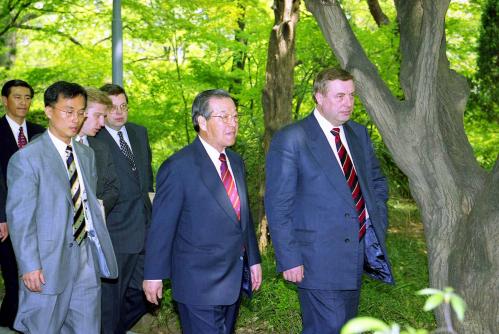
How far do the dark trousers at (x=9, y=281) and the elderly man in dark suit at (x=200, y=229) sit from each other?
309 centimetres

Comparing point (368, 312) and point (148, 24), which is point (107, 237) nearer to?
point (368, 312)

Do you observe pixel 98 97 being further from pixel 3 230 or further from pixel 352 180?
pixel 352 180

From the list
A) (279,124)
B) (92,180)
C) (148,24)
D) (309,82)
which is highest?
(148,24)

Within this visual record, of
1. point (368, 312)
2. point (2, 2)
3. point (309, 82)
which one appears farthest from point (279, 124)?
point (2, 2)

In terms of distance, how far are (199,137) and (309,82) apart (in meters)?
10.2

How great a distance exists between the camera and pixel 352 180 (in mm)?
5457

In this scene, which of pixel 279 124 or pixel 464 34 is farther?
pixel 464 34

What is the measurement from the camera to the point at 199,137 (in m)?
5.20

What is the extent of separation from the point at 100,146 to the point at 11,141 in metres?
1.90

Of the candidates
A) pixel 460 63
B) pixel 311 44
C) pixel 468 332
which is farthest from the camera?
pixel 460 63

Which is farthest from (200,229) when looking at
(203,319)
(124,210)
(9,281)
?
(9,281)

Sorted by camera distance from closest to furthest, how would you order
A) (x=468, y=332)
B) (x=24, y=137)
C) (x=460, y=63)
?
(x=468, y=332) < (x=24, y=137) < (x=460, y=63)

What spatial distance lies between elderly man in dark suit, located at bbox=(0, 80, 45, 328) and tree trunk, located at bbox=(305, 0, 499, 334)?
3.12 metres

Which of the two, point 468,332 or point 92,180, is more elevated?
point 92,180
